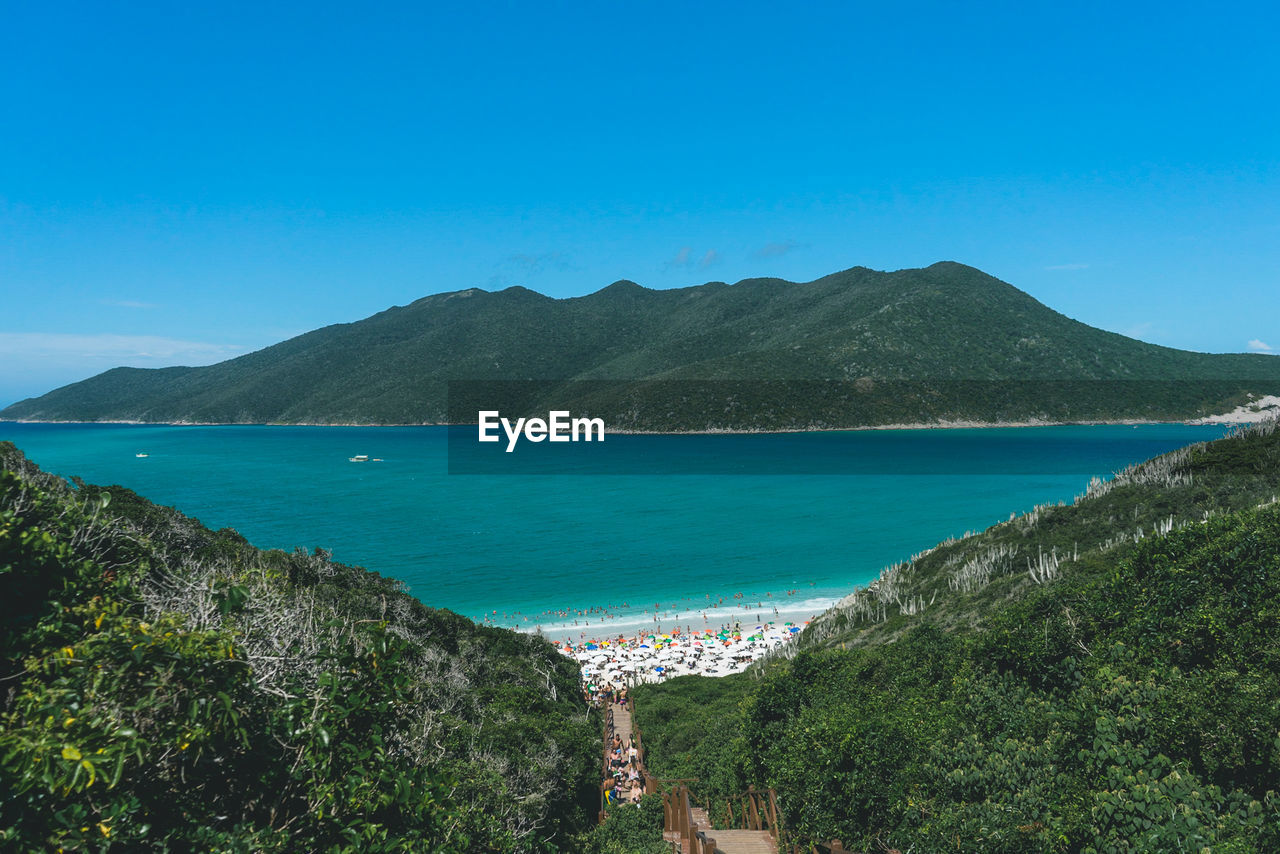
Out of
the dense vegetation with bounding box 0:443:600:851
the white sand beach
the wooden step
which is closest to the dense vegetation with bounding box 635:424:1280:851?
the wooden step

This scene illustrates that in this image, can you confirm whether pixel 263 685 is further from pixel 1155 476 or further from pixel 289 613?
pixel 1155 476

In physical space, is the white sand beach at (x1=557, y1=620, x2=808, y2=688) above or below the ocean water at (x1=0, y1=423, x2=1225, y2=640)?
below

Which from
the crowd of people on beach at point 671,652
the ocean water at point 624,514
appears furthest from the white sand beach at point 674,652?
the ocean water at point 624,514

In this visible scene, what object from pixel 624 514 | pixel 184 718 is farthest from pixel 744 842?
pixel 624 514

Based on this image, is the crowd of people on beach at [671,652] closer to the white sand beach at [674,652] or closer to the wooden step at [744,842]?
the white sand beach at [674,652]

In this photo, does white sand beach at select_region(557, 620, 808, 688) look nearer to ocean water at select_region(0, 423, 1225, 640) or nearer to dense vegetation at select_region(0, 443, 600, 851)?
ocean water at select_region(0, 423, 1225, 640)

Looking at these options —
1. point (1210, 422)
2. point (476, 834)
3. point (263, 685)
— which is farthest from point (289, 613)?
point (1210, 422)
